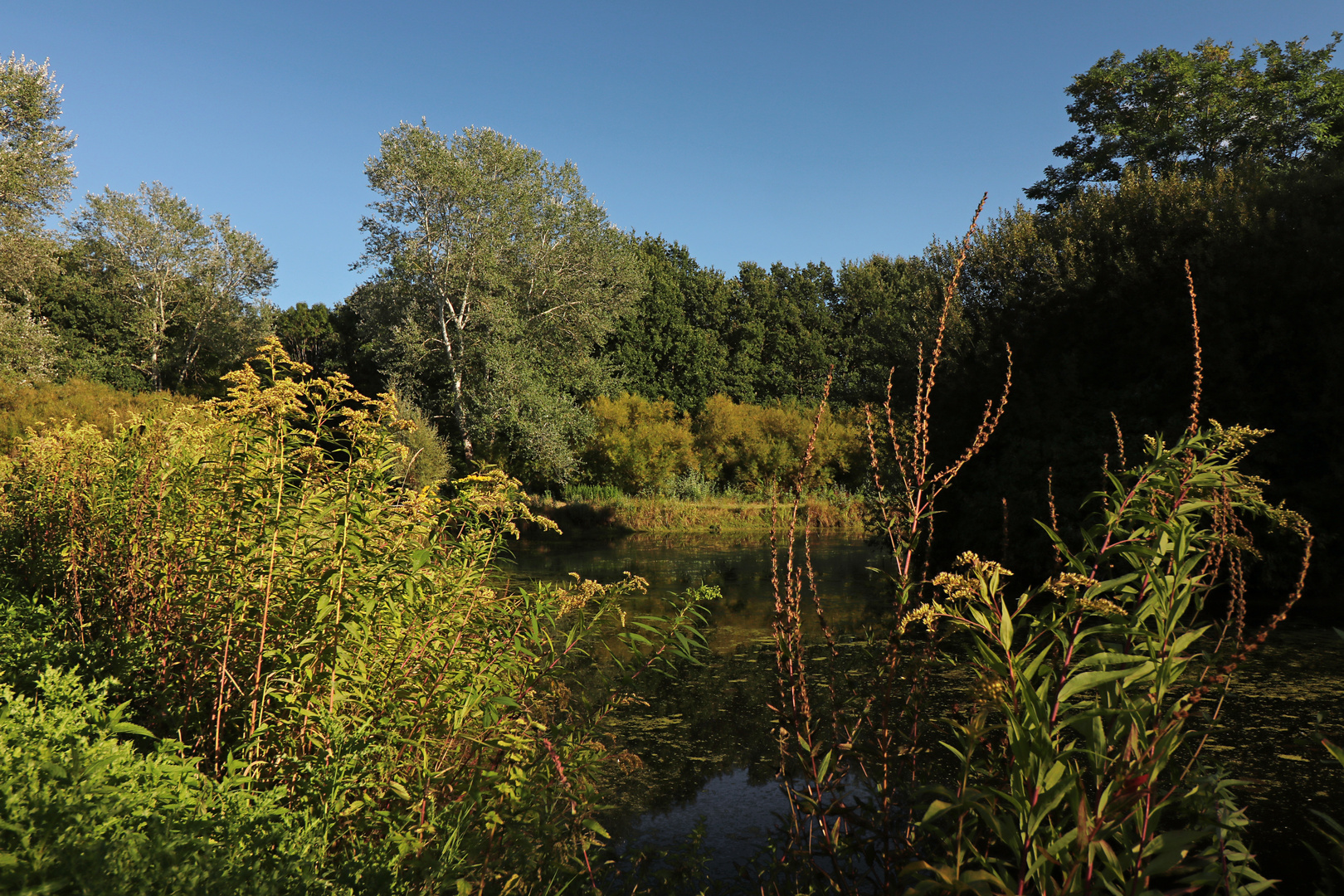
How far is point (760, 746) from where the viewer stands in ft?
16.4

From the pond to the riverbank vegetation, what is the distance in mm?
297

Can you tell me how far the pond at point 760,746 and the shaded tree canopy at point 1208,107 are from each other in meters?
15.4

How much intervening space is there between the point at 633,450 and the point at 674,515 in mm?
4148

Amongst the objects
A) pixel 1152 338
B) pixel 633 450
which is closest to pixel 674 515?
pixel 633 450

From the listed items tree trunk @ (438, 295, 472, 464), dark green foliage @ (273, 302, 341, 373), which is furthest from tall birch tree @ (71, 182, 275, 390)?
tree trunk @ (438, 295, 472, 464)

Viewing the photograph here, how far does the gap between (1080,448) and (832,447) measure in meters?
14.5

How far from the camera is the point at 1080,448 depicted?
910cm

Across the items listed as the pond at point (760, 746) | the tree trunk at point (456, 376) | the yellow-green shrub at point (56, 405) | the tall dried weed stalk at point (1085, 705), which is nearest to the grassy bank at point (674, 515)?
the tree trunk at point (456, 376)

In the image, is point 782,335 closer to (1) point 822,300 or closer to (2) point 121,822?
(1) point 822,300

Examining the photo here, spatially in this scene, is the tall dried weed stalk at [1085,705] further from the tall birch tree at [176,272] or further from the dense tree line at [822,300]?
the tall birch tree at [176,272]

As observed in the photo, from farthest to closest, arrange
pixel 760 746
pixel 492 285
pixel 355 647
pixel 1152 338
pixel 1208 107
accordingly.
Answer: pixel 492 285 < pixel 1208 107 < pixel 1152 338 < pixel 760 746 < pixel 355 647

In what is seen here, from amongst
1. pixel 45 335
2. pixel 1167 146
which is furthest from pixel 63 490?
pixel 1167 146

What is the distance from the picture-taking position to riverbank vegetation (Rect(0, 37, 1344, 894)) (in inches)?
57.6

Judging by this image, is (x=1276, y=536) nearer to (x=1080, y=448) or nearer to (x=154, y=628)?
(x=1080, y=448)
